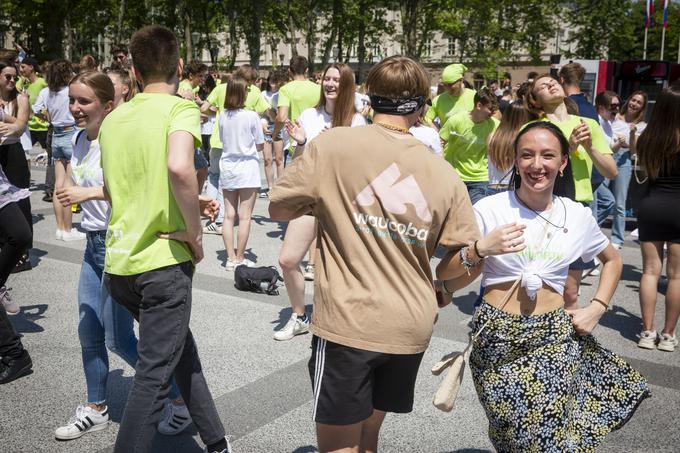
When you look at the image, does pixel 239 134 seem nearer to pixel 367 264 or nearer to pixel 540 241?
pixel 540 241

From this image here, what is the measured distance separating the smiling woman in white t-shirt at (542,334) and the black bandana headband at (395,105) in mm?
578

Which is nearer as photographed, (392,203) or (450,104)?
(392,203)

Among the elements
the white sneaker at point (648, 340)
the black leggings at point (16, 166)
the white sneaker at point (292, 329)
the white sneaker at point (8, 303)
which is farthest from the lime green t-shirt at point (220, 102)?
the white sneaker at point (648, 340)

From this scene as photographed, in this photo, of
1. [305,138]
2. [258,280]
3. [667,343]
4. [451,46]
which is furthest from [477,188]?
[451,46]

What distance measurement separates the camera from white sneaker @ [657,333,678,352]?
5.41 m

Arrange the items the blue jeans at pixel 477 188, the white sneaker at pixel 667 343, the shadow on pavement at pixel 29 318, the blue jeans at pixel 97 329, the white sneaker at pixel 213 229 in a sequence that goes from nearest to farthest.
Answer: the blue jeans at pixel 97 329
the white sneaker at pixel 667 343
the shadow on pavement at pixel 29 318
the blue jeans at pixel 477 188
the white sneaker at pixel 213 229

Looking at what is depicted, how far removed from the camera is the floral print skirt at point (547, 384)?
2701 mm

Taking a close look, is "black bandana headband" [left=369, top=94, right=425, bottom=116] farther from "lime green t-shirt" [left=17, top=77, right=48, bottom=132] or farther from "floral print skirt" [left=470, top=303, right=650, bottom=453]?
"lime green t-shirt" [left=17, top=77, right=48, bottom=132]

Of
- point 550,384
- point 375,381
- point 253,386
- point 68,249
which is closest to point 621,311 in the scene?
point 253,386

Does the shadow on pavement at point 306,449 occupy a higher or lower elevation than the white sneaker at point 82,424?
lower

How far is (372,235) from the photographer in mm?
2490

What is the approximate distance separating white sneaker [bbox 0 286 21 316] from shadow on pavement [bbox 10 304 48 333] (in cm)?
5

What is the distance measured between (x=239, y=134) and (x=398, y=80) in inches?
215

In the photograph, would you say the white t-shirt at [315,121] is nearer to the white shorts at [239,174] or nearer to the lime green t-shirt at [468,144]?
the white shorts at [239,174]
